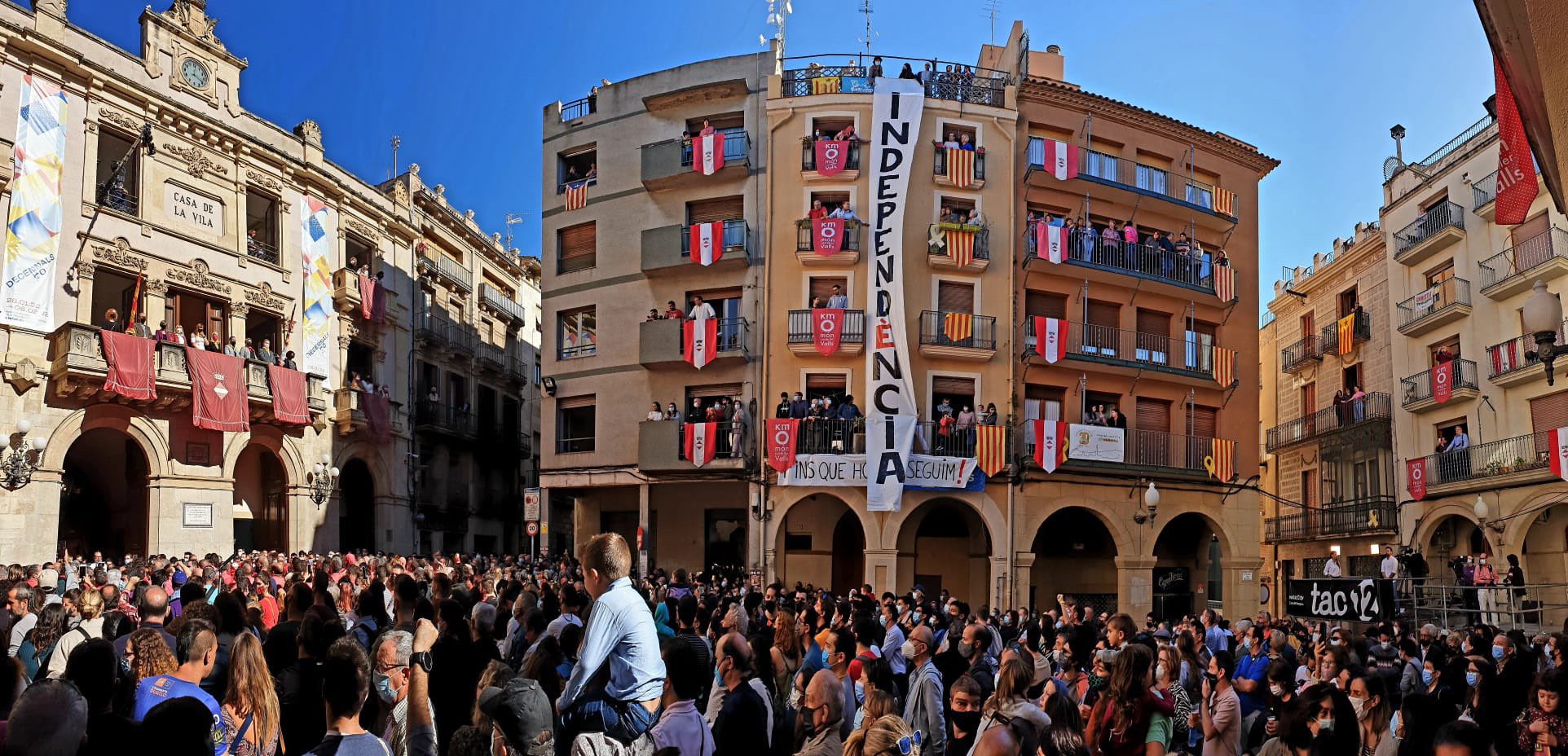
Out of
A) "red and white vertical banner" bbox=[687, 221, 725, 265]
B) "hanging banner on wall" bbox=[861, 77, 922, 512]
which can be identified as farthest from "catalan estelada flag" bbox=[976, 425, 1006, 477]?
"red and white vertical banner" bbox=[687, 221, 725, 265]

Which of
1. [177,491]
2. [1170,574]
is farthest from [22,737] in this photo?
[1170,574]

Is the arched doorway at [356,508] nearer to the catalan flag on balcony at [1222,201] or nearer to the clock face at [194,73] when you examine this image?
the clock face at [194,73]

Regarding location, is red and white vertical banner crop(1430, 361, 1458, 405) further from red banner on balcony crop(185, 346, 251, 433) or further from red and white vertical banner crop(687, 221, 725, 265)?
red banner on balcony crop(185, 346, 251, 433)

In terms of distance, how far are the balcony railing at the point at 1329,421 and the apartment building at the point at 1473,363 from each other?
31.8 inches

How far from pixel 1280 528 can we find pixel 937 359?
2069 centimetres

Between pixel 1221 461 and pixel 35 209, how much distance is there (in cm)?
2861

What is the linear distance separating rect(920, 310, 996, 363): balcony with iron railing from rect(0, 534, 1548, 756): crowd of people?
53.8 feet

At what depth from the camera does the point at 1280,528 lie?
140ft

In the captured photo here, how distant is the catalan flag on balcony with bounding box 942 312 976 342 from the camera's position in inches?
1118

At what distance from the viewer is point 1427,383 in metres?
34.6

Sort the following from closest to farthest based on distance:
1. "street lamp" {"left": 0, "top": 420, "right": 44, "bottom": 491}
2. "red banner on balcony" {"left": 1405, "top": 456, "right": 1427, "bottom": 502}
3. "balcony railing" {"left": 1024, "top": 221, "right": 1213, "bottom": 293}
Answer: "street lamp" {"left": 0, "top": 420, "right": 44, "bottom": 491} < "balcony railing" {"left": 1024, "top": 221, "right": 1213, "bottom": 293} < "red banner on balcony" {"left": 1405, "top": 456, "right": 1427, "bottom": 502}

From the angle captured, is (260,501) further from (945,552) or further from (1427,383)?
(1427,383)

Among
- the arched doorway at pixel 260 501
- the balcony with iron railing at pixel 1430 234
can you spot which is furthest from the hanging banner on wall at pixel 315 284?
the balcony with iron railing at pixel 1430 234

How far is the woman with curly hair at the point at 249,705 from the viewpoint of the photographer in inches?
228
